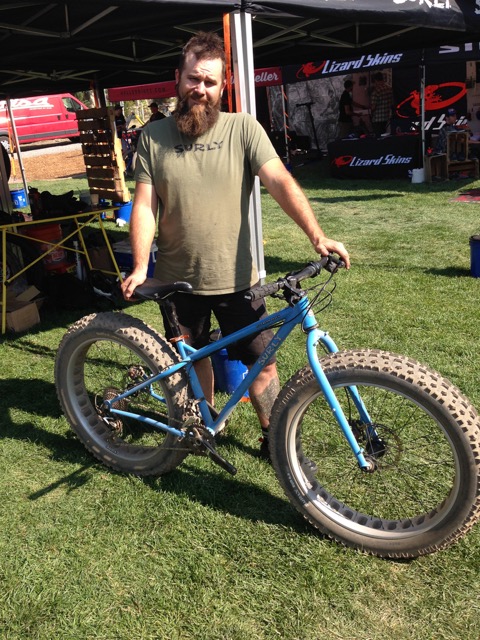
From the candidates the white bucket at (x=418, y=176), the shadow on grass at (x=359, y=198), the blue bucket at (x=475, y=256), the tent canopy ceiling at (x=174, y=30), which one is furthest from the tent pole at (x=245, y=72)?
the white bucket at (x=418, y=176)

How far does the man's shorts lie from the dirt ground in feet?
52.2

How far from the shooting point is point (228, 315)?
2.95m

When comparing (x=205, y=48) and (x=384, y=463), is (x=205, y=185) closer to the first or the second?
(x=205, y=48)

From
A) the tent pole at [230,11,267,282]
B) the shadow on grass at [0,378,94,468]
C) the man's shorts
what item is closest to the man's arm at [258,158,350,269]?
the man's shorts

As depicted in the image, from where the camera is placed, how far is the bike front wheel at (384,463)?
7.30ft

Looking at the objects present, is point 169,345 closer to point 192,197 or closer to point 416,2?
point 192,197

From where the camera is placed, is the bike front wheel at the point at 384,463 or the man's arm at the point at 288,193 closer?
the bike front wheel at the point at 384,463

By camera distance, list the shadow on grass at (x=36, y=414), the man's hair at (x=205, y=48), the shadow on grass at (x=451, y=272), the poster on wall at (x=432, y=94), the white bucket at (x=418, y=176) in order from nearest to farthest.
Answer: the man's hair at (x=205, y=48) → the shadow on grass at (x=36, y=414) → the shadow on grass at (x=451, y=272) → the white bucket at (x=418, y=176) → the poster on wall at (x=432, y=94)

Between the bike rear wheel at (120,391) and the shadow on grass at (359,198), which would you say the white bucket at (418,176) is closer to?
the shadow on grass at (359,198)

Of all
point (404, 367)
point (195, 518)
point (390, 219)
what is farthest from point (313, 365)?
point (390, 219)

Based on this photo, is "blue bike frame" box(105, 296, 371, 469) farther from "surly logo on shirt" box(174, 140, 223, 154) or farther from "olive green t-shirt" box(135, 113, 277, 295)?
"surly logo on shirt" box(174, 140, 223, 154)

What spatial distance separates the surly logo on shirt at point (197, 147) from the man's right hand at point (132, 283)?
0.59 m

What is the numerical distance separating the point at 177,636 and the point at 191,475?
0.99 metres

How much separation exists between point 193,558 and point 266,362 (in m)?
0.90
